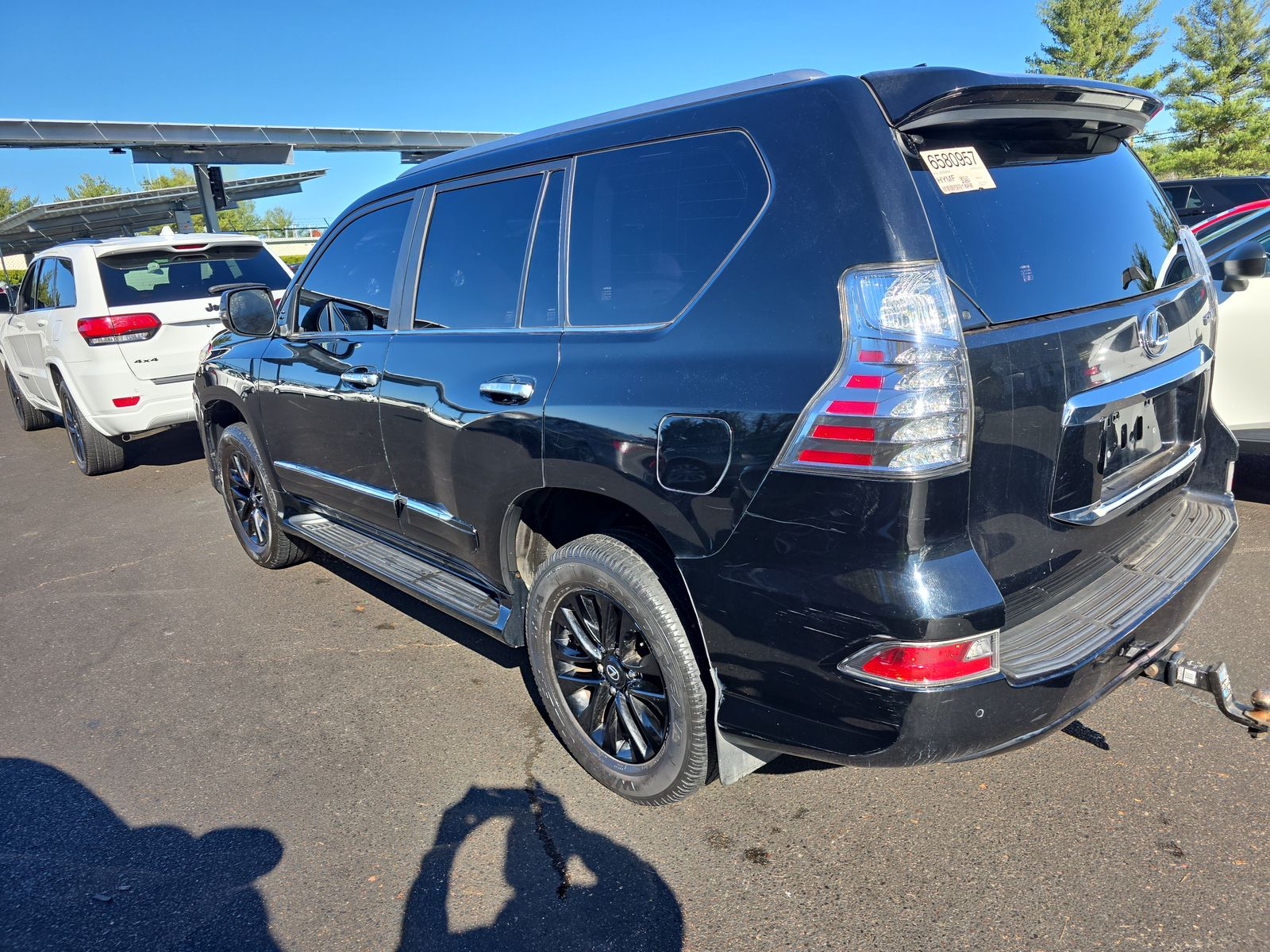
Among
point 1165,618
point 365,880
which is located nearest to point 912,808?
point 1165,618

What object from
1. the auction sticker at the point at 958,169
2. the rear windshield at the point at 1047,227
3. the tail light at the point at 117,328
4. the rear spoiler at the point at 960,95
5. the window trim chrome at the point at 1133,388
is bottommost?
the window trim chrome at the point at 1133,388

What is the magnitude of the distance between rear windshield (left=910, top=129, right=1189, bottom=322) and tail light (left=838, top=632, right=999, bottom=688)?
0.75 meters

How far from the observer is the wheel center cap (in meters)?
2.60

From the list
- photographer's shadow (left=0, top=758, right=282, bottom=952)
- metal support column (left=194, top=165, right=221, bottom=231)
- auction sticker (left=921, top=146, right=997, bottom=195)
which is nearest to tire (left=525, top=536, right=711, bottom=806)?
photographer's shadow (left=0, top=758, right=282, bottom=952)

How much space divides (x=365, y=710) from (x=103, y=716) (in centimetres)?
108

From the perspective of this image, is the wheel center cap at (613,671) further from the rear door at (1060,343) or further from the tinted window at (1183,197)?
the tinted window at (1183,197)

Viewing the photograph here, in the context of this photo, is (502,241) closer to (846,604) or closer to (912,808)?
(846,604)

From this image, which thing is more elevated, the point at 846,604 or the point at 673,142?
the point at 673,142

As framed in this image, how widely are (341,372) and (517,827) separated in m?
1.97

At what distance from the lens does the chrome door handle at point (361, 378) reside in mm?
3298

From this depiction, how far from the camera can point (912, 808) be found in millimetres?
2590

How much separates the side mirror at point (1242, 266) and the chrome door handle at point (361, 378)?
13.7ft

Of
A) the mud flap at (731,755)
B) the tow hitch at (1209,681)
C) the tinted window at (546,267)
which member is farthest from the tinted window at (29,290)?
the tow hitch at (1209,681)

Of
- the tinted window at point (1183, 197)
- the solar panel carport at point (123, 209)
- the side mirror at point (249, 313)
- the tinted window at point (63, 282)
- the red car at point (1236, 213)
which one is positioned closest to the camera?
the side mirror at point (249, 313)
